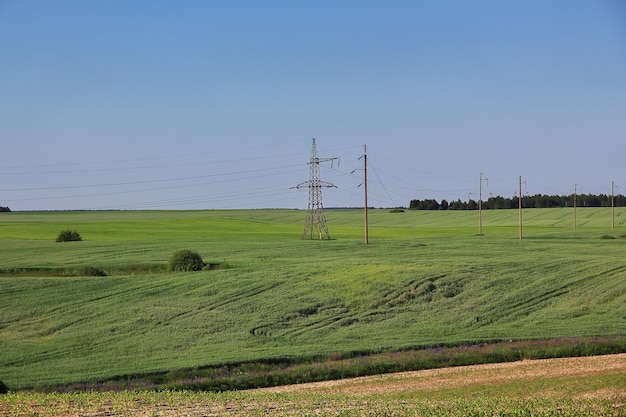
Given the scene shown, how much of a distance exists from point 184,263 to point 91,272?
6205 mm

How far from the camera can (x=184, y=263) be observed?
53688mm

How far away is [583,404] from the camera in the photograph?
17547 millimetres

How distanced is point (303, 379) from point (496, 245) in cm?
4747

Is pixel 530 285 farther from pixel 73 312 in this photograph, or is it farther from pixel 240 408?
pixel 240 408

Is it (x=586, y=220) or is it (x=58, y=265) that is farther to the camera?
(x=586, y=220)

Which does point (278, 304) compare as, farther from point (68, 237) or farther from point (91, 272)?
point (68, 237)

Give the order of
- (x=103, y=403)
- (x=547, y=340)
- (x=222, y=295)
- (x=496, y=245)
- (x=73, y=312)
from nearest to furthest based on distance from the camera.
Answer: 1. (x=103, y=403)
2. (x=547, y=340)
3. (x=73, y=312)
4. (x=222, y=295)
5. (x=496, y=245)

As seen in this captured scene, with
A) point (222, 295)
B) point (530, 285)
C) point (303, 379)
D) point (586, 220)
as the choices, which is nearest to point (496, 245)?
point (530, 285)

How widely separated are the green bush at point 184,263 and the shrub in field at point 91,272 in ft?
14.7

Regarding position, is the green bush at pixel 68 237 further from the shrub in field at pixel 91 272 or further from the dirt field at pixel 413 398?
the dirt field at pixel 413 398

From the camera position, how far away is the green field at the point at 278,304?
1243 inches

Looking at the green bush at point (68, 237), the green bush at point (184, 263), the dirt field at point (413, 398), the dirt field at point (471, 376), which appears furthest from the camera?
the green bush at point (68, 237)

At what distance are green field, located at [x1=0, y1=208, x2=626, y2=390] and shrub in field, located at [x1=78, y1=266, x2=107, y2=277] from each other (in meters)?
0.83

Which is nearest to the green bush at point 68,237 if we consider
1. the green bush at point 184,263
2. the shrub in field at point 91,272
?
the shrub in field at point 91,272
